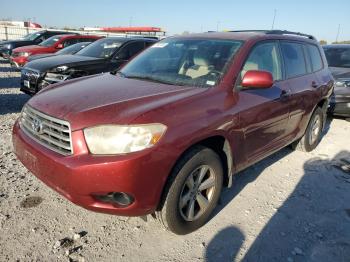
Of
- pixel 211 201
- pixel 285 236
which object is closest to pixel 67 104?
pixel 211 201

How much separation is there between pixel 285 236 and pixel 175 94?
167 centimetres

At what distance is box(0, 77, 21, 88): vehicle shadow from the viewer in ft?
31.6

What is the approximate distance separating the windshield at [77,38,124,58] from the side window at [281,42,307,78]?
4377 millimetres

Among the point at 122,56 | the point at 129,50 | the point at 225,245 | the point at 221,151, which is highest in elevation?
the point at 129,50

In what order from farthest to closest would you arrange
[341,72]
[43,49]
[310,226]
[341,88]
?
[43,49] < [341,72] < [341,88] < [310,226]

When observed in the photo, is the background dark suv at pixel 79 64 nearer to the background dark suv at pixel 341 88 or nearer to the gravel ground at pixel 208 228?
the gravel ground at pixel 208 228

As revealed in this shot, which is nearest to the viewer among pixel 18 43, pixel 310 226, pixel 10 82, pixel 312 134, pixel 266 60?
pixel 310 226

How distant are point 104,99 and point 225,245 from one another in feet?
5.43

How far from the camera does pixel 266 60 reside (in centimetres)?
382

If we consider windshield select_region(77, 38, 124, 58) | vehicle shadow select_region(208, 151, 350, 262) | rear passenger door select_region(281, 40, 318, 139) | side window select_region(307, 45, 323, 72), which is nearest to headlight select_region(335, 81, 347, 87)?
side window select_region(307, 45, 323, 72)

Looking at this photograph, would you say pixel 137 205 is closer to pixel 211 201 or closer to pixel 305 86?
pixel 211 201

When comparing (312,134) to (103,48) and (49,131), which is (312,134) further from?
(103,48)

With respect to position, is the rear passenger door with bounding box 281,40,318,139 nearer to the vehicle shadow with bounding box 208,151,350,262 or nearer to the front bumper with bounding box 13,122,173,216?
the vehicle shadow with bounding box 208,151,350,262

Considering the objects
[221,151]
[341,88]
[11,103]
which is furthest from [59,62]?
[341,88]
